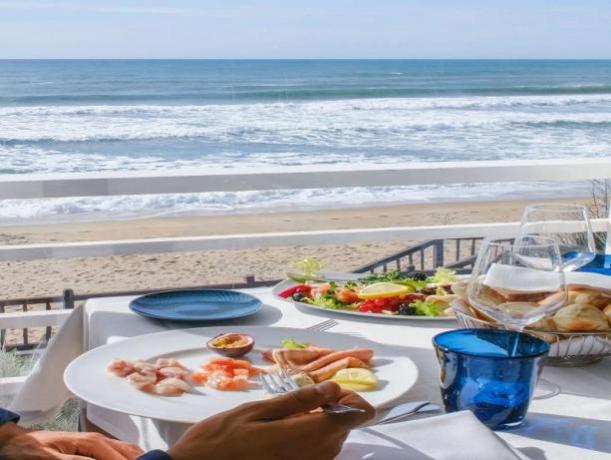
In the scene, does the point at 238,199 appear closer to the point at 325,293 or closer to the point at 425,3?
the point at 325,293

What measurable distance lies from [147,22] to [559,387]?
2147 centimetres

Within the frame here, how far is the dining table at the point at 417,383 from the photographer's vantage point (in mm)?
909

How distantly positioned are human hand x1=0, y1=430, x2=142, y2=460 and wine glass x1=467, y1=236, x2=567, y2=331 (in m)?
0.39

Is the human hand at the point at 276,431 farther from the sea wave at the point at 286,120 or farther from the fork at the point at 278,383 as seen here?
the sea wave at the point at 286,120

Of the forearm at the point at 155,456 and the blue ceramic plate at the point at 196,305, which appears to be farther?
the blue ceramic plate at the point at 196,305

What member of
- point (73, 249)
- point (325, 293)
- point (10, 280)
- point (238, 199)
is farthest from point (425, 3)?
point (325, 293)

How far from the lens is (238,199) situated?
37.7 feet

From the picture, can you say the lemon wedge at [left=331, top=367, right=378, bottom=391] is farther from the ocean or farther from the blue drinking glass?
the ocean

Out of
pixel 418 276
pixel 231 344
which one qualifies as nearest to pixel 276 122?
pixel 418 276

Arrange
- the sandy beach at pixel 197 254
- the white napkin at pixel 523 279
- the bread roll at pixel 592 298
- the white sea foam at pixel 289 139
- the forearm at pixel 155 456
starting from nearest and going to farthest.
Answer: the forearm at pixel 155 456 → the white napkin at pixel 523 279 → the bread roll at pixel 592 298 → the sandy beach at pixel 197 254 → the white sea foam at pixel 289 139

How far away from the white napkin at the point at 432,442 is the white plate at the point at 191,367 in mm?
104

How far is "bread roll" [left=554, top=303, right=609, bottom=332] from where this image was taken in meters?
1.07

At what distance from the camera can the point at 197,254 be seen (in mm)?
10977

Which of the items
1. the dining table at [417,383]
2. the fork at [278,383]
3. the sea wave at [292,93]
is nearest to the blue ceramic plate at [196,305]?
the dining table at [417,383]
